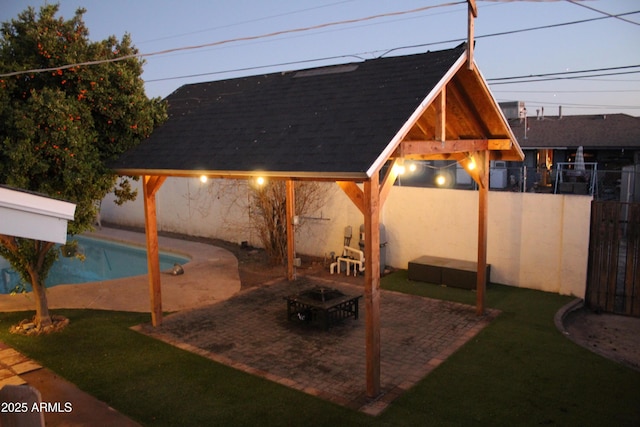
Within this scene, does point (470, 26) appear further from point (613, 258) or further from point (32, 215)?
point (32, 215)

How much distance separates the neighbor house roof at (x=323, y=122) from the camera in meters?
6.26

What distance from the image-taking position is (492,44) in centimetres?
1326

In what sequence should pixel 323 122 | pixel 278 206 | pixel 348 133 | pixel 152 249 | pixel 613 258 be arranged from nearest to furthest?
pixel 348 133
pixel 323 122
pixel 152 249
pixel 613 258
pixel 278 206

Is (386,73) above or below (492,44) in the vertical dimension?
below

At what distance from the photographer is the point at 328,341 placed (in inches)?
325

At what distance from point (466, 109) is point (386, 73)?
1652mm

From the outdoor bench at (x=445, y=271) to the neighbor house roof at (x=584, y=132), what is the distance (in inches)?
690

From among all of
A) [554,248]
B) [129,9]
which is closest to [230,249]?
[554,248]

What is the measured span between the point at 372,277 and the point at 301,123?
8.97 ft

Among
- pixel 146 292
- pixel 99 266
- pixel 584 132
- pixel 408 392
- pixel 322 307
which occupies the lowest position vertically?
pixel 99 266

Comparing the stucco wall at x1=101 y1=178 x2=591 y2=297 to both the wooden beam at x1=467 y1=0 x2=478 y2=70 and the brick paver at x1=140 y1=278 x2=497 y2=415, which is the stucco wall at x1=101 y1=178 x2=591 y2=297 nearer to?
the brick paver at x1=140 y1=278 x2=497 y2=415

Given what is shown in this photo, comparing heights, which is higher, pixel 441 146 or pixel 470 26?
pixel 470 26

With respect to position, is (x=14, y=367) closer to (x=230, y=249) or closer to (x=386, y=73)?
(x=386, y=73)

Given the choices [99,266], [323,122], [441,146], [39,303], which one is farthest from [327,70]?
[99,266]
